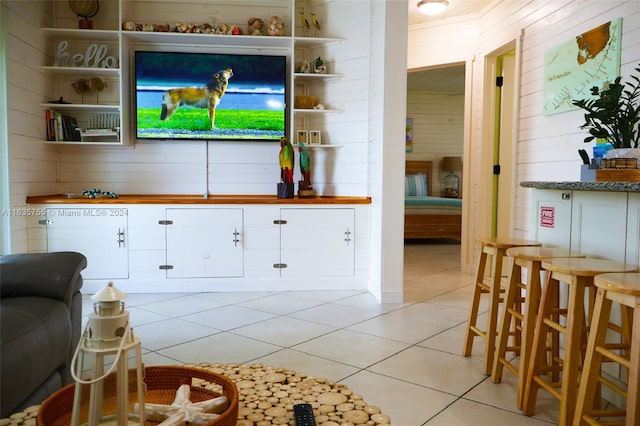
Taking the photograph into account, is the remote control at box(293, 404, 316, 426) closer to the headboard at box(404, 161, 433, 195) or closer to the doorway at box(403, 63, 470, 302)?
the doorway at box(403, 63, 470, 302)

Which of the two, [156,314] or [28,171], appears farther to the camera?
[28,171]

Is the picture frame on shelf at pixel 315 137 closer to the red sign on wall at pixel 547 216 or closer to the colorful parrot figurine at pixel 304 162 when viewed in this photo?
the colorful parrot figurine at pixel 304 162

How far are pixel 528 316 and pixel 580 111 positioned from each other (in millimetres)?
1804

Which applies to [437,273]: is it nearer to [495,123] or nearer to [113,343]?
[495,123]

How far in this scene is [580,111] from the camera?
3318mm

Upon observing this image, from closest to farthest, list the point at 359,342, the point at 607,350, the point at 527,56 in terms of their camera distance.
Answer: the point at 607,350 → the point at 359,342 → the point at 527,56

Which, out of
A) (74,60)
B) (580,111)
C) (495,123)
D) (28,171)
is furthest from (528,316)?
(74,60)

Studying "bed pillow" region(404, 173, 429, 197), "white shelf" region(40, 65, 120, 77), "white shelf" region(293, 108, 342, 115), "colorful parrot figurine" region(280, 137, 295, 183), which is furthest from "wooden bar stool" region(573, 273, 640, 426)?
"bed pillow" region(404, 173, 429, 197)

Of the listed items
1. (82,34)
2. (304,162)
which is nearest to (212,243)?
(304,162)

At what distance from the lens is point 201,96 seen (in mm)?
4461

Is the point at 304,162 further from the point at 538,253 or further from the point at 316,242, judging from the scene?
the point at 538,253

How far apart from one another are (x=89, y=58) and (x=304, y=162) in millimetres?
2065

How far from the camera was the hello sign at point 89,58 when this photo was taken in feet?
14.0

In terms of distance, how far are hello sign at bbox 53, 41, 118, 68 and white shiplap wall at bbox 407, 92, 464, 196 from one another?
5.93 m
